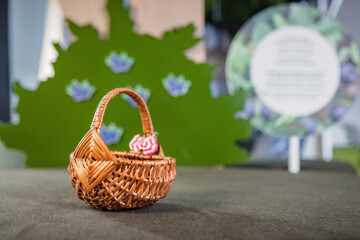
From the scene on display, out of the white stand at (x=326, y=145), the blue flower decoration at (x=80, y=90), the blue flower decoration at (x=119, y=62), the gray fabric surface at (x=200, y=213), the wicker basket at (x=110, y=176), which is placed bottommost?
the white stand at (x=326, y=145)

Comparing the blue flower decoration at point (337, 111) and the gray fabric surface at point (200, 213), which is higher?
the blue flower decoration at point (337, 111)

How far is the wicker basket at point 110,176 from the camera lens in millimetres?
667

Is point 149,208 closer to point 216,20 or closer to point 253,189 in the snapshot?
point 253,189

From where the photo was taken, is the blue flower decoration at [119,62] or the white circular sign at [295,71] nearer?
the white circular sign at [295,71]

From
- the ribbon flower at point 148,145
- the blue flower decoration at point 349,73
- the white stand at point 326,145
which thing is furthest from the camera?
the white stand at point 326,145

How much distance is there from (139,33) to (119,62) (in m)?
0.19

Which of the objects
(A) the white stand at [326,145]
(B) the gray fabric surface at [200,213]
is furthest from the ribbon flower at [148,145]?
(A) the white stand at [326,145]

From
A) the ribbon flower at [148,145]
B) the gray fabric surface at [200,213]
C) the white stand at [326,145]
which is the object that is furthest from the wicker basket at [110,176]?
the white stand at [326,145]

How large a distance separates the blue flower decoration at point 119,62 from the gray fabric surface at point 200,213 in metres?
0.64

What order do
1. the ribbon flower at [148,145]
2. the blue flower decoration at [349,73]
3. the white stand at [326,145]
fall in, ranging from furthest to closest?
the white stand at [326,145], the blue flower decoration at [349,73], the ribbon flower at [148,145]

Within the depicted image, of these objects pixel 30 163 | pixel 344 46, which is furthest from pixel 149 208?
pixel 344 46

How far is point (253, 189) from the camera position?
3.54 ft

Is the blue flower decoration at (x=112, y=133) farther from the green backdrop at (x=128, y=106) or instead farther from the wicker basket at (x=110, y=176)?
the wicker basket at (x=110, y=176)

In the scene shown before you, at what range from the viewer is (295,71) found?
4.87ft
